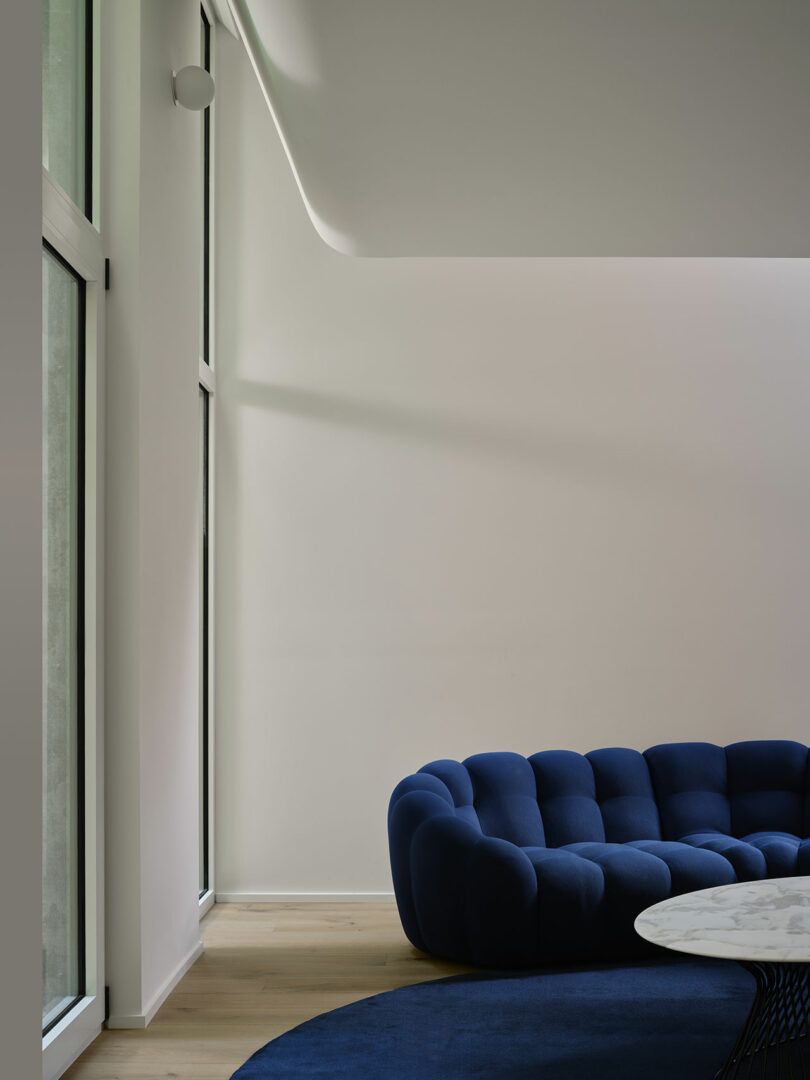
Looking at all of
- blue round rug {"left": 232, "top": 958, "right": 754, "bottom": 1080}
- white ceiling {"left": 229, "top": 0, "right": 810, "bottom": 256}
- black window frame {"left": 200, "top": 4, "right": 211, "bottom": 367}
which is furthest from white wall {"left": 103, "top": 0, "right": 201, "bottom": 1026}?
black window frame {"left": 200, "top": 4, "right": 211, "bottom": 367}

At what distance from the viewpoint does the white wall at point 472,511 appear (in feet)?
17.9

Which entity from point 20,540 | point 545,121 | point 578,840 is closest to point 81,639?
point 20,540

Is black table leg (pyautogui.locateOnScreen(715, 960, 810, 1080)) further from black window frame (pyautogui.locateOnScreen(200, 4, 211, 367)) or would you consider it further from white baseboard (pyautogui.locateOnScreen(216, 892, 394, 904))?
black window frame (pyautogui.locateOnScreen(200, 4, 211, 367))

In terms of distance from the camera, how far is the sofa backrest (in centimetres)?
480

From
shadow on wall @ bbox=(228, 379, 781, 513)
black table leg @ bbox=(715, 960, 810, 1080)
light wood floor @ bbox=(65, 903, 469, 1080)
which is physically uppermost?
shadow on wall @ bbox=(228, 379, 781, 513)

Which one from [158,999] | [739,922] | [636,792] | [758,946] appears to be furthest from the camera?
[636,792]

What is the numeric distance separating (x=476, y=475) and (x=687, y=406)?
1213 mm

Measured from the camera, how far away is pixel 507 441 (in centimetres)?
555

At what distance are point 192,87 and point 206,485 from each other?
82.4 inches

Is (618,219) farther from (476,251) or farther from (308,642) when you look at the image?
(308,642)

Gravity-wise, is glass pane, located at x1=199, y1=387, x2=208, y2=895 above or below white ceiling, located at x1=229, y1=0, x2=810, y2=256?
below

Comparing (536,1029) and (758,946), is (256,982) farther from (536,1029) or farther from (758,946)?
(758,946)

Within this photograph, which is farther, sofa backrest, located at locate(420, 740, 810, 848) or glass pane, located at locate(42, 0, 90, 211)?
sofa backrest, located at locate(420, 740, 810, 848)

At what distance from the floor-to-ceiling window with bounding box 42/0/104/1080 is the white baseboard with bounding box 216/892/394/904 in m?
1.92
